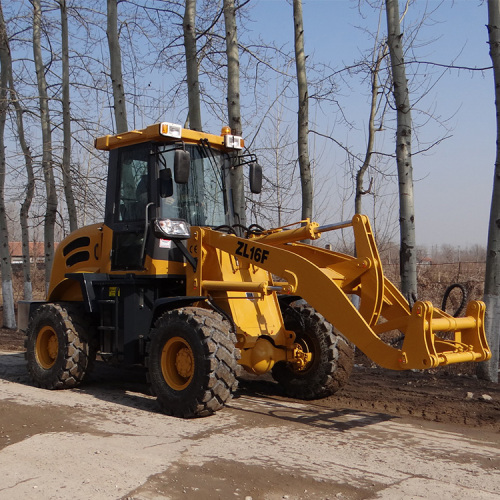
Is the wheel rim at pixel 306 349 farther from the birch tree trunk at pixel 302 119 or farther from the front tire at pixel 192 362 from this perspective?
the birch tree trunk at pixel 302 119

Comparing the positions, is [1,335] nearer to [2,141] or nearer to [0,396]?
[2,141]

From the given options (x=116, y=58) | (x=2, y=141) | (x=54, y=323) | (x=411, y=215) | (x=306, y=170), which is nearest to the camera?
(x=54, y=323)

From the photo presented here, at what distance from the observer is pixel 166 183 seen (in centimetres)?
746

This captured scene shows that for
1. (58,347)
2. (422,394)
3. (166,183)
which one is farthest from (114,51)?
(422,394)

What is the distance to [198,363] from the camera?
653 centimetres

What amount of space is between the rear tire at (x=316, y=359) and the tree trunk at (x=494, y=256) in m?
1.97

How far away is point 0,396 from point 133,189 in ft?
9.43

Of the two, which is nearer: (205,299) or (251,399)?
(205,299)

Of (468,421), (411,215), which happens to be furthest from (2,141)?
(468,421)

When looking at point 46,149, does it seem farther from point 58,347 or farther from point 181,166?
point 181,166

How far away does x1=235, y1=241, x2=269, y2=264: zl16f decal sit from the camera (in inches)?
268

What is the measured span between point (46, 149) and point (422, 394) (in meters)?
12.3

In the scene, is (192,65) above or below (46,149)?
above

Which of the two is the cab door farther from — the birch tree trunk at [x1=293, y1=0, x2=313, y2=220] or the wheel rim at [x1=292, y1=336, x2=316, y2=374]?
the birch tree trunk at [x1=293, y1=0, x2=313, y2=220]
